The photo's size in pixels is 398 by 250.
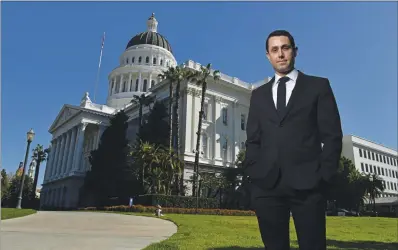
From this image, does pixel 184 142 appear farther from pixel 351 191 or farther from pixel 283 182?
pixel 283 182

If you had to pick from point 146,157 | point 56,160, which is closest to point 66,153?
point 56,160

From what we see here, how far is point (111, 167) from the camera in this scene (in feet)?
164

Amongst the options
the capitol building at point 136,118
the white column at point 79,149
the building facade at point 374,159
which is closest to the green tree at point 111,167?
the capitol building at point 136,118

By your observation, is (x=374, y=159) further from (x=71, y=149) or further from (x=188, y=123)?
(x=71, y=149)

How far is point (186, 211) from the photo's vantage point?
31562 mm

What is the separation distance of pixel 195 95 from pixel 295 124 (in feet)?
156

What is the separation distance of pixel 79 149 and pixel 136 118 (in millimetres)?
12689

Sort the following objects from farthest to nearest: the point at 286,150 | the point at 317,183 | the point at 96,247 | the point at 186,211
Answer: the point at 186,211
the point at 96,247
the point at 286,150
the point at 317,183

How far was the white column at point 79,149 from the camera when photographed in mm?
63466

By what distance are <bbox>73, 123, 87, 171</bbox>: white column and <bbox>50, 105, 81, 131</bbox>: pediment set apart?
151 inches

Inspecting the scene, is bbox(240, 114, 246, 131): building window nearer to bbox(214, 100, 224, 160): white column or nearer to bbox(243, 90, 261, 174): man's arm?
bbox(214, 100, 224, 160): white column

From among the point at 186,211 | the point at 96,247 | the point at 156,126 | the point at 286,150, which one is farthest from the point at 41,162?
the point at 286,150

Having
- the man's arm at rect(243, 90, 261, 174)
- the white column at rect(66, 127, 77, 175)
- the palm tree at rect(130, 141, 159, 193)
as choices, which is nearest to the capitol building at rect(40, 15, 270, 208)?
the white column at rect(66, 127, 77, 175)

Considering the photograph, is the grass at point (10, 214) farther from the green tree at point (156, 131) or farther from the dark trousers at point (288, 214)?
the green tree at point (156, 131)
